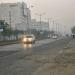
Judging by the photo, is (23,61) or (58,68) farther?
(23,61)

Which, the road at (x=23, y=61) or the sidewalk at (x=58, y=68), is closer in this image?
the sidewalk at (x=58, y=68)

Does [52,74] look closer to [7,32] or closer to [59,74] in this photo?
[59,74]

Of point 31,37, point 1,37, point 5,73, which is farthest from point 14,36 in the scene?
point 5,73

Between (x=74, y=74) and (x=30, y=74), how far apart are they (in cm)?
161

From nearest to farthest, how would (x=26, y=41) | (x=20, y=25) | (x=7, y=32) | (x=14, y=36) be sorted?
(x=26, y=41) < (x=7, y=32) < (x=14, y=36) < (x=20, y=25)

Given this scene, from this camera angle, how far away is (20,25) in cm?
19812

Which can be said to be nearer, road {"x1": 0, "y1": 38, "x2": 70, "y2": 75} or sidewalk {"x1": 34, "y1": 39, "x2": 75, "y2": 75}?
sidewalk {"x1": 34, "y1": 39, "x2": 75, "y2": 75}

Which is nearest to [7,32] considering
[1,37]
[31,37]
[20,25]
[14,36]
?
[1,37]

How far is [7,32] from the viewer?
106m

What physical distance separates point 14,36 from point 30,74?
382ft

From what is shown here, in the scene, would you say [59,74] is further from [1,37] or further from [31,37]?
[1,37]

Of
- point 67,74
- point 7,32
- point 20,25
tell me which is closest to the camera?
point 67,74

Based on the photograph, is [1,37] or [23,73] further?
[1,37]

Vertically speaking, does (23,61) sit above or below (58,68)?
below
